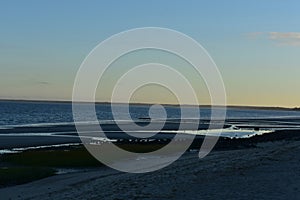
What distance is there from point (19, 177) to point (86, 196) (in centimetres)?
964

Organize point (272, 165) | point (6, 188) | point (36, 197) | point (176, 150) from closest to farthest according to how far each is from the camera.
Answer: point (36, 197)
point (272, 165)
point (6, 188)
point (176, 150)

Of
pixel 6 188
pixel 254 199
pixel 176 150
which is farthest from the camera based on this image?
pixel 176 150

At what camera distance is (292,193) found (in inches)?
581

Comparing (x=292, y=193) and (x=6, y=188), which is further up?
(x=292, y=193)

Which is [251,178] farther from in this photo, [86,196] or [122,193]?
[86,196]

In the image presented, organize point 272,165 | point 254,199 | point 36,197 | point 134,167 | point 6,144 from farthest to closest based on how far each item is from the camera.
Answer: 1. point 6,144
2. point 134,167
3. point 272,165
4. point 36,197
5. point 254,199

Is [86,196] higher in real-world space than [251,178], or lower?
lower

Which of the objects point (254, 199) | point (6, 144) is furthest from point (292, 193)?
point (6, 144)

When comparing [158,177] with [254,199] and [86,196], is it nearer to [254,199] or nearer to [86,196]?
[86,196]

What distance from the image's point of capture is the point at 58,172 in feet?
92.1

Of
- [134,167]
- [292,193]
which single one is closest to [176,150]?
[134,167]

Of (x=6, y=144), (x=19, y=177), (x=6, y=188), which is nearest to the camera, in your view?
(x=6, y=188)

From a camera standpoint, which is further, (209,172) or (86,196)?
(209,172)

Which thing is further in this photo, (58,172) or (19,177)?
(58,172)
